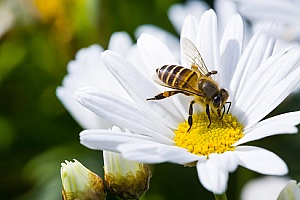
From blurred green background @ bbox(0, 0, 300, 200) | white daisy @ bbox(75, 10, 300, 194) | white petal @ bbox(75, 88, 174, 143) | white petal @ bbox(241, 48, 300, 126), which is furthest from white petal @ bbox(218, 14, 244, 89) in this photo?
blurred green background @ bbox(0, 0, 300, 200)

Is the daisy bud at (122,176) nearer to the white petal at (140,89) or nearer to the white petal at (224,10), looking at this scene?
the white petal at (140,89)

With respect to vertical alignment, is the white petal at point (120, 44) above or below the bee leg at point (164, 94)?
above

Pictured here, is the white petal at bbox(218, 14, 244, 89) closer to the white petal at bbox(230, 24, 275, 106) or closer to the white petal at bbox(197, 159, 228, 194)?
the white petal at bbox(230, 24, 275, 106)

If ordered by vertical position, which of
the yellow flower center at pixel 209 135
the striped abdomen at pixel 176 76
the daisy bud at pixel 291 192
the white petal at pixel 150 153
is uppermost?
the striped abdomen at pixel 176 76

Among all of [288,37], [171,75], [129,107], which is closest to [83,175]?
[129,107]

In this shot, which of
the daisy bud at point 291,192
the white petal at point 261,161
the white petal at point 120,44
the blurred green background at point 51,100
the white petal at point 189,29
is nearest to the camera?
the white petal at point 261,161

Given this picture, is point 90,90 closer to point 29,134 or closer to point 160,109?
point 160,109

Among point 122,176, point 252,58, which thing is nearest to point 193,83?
point 252,58

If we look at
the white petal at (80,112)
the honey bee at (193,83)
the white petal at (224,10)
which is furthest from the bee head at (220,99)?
the white petal at (224,10)
